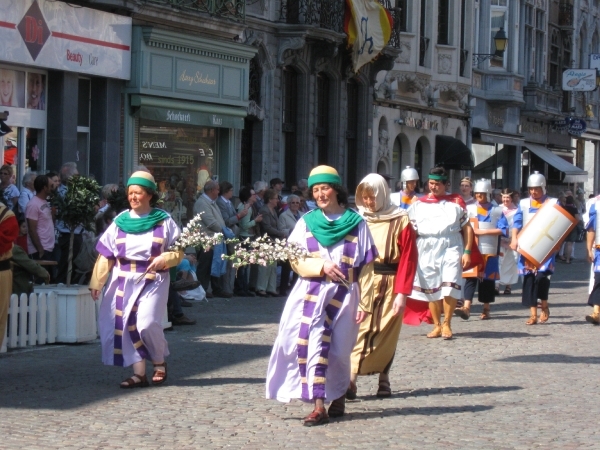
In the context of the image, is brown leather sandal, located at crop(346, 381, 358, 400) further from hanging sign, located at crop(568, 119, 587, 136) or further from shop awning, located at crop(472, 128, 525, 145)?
hanging sign, located at crop(568, 119, 587, 136)

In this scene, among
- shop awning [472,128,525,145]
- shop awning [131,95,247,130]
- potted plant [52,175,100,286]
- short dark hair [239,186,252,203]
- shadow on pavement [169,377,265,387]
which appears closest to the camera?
shadow on pavement [169,377,265,387]

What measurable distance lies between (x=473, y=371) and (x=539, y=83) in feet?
127

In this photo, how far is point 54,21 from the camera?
811 inches

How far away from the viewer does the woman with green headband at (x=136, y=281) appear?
1038 centimetres

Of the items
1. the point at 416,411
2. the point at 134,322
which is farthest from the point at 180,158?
the point at 416,411

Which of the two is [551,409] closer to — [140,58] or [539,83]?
[140,58]

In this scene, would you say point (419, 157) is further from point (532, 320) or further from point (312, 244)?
point (312, 244)

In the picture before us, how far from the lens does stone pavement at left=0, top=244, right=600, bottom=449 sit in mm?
8328

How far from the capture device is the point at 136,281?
1038cm

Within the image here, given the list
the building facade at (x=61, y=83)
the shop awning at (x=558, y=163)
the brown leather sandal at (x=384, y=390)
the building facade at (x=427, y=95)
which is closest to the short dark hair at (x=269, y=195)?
the building facade at (x=61, y=83)

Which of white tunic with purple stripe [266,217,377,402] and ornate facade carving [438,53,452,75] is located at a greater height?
ornate facade carving [438,53,452,75]

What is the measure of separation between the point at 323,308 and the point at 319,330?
0.49ft

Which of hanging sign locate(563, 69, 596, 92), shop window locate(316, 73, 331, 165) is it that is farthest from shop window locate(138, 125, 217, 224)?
hanging sign locate(563, 69, 596, 92)

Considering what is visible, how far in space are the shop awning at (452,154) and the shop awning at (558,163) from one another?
10038 millimetres
